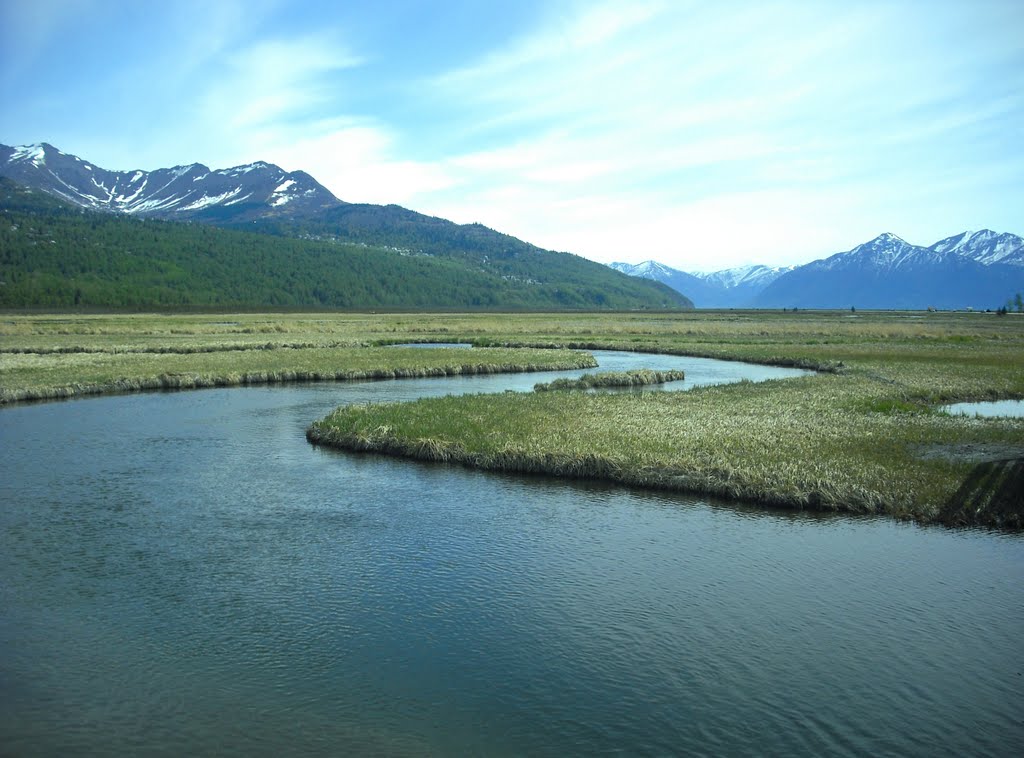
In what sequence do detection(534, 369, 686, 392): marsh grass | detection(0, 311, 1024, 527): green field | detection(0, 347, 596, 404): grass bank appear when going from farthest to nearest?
detection(0, 347, 596, 404): grass bank
detection(534, 369, 686, 392): marsh grass
detection(0, 311, 1024, 527): green field

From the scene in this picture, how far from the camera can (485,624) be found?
1473 centimetres

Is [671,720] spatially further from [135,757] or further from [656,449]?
[656,449]

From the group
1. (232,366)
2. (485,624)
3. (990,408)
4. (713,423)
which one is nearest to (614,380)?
(713,423)

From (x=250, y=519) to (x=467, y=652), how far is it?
9934 mm

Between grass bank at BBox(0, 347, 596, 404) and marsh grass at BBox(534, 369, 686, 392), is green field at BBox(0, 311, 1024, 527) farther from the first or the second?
marsh grass at BBox(534, 369, 686, 392)

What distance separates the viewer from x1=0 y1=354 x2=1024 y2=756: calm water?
36.9ft

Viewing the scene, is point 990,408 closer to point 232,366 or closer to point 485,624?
point 485,624

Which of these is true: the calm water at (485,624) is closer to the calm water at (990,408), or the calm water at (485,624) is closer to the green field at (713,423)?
the green field at (713,423)

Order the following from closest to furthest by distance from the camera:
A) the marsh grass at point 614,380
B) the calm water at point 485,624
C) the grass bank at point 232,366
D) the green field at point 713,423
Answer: the calm water at point 485,624
the green field at point 713,423
the marsh grass at point 614,380
the grass bank at point 232,366

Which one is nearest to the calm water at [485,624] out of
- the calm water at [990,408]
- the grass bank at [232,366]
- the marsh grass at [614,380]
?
the calm water at [990,408]

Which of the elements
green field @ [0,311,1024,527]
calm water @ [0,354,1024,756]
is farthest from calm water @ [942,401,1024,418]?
calm water @ [0,354,1024,756]

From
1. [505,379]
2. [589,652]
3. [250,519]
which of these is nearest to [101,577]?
[250,519]

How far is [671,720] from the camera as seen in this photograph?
11492 mm

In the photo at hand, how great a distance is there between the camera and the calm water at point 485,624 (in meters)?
11.2
